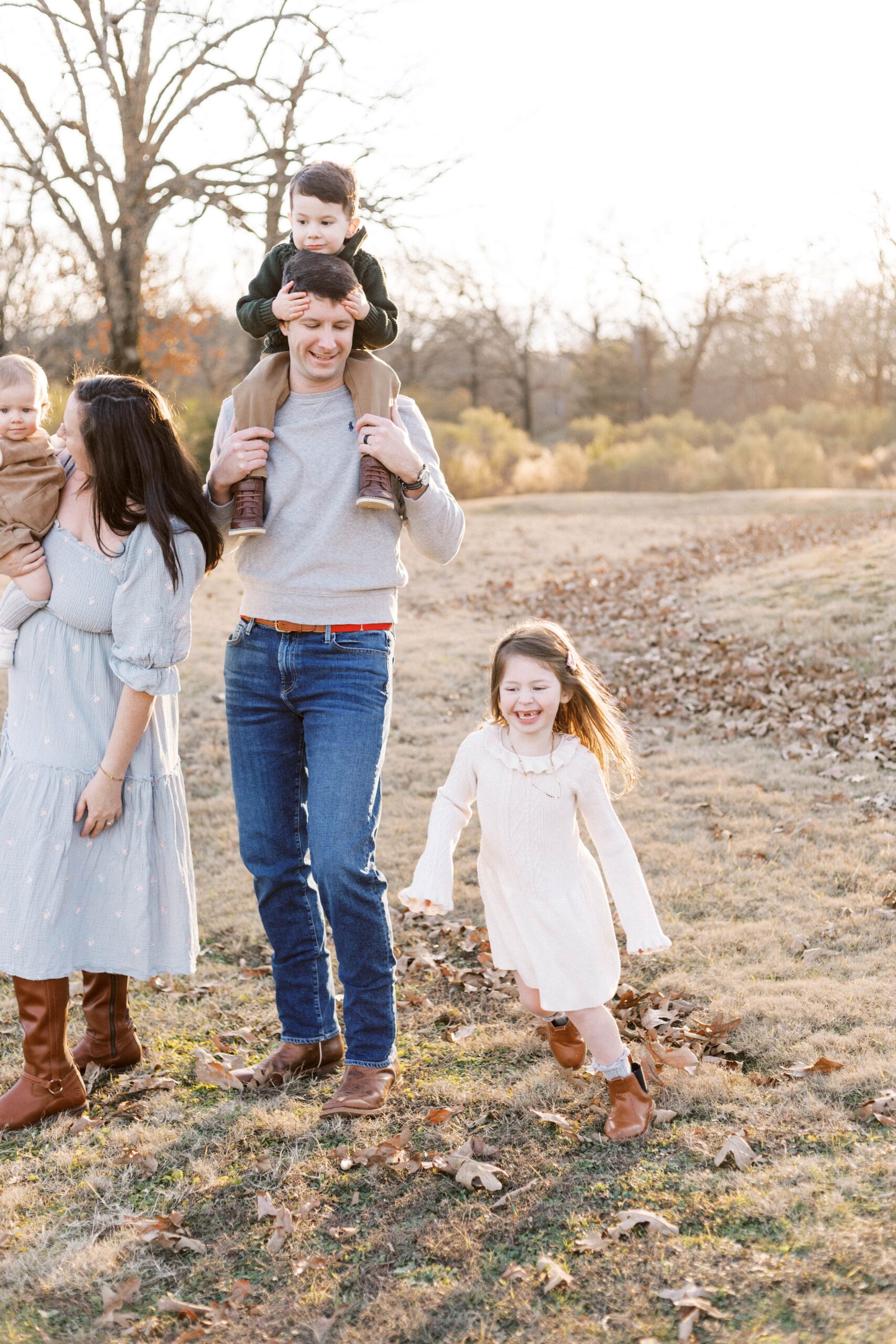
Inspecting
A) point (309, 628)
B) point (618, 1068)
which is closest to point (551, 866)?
point (618, 1068)

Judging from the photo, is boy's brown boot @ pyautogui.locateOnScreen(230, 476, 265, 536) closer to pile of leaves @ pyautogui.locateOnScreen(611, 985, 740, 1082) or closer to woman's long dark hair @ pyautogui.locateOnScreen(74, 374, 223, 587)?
woman's long dark hair @ pyautogui.locateOnScreen(74, 374, 223, 587)

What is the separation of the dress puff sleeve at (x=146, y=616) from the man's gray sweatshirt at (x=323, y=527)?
0.22 metres

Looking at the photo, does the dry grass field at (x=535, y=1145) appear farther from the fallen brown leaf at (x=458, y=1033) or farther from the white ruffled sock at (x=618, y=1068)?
the white ruffled sock at (x=618, y=1068)

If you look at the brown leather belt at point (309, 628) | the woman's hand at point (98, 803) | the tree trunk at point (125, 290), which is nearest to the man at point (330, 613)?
the brown leather belt at point (309, 628)

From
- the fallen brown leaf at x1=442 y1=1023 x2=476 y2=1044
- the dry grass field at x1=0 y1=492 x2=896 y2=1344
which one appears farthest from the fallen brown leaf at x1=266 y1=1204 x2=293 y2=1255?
the fallen brown leaf at x1=442 y1=1023 x2=476 y2=1044

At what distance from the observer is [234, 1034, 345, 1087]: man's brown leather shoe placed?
12.4 feet

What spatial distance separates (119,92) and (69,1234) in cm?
1597

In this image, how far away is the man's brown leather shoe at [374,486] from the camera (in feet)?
10.5

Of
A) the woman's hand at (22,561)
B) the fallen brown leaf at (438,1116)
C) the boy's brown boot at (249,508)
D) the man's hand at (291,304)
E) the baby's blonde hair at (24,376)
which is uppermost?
the man's hand at (291,304)

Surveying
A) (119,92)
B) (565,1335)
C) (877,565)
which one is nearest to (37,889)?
(565,1335)

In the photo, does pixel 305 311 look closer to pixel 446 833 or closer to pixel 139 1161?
pixel 446 833

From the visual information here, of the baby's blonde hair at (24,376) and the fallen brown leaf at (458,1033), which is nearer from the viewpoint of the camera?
the baby's blonde hair at (24,376)

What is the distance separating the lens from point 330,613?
3303 millimetres

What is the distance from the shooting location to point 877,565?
42.2 ft
